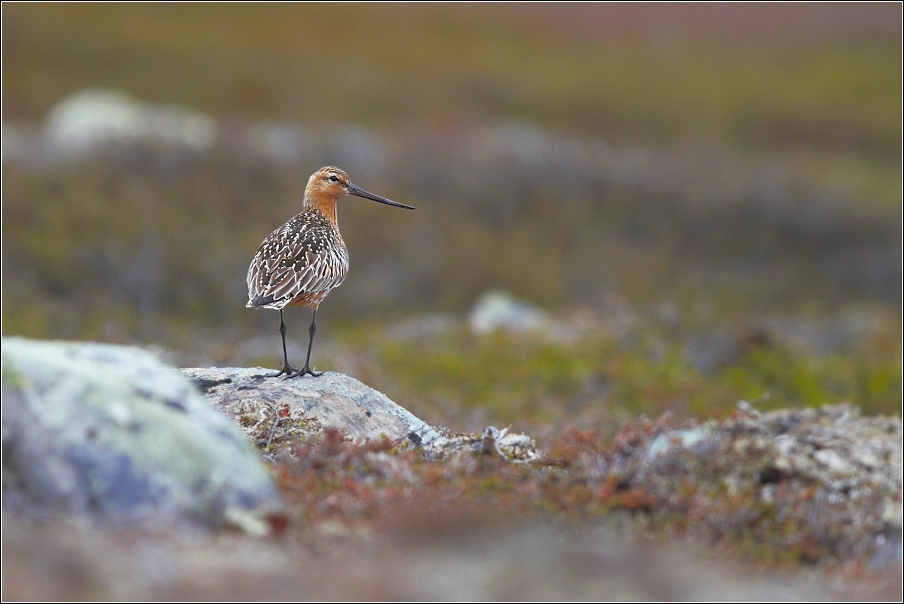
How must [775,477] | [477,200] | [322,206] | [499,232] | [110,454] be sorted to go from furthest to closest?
[477,200] < [499,232] < [322,206] < [775,477] < [110,454]

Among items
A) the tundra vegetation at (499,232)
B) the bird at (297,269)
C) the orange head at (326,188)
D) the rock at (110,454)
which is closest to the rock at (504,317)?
the tundra vegetation at (499,232)

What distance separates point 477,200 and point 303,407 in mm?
18723

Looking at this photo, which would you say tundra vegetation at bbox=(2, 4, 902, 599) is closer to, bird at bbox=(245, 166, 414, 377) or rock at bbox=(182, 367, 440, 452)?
rock at bbox=(182, 367, 440, 452)

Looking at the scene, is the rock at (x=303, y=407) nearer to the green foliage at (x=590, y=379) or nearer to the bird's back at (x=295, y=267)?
the bird's back at (x=295, y=267)

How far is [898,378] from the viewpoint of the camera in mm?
15039

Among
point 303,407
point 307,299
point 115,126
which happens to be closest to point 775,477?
point 303,407

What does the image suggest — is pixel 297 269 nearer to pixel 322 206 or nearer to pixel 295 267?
pixel 295 267

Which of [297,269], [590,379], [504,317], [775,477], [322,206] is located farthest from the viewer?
[504,317]

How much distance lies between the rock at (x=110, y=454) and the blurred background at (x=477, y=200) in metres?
2.87

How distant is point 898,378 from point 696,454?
10.3 m

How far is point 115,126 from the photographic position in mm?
25484

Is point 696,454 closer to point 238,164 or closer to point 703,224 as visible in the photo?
point 238,164

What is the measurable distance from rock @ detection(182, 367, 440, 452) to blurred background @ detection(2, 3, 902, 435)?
2.03 m

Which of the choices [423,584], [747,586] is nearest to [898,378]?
[747,586]
